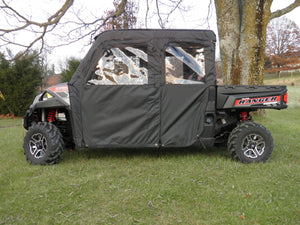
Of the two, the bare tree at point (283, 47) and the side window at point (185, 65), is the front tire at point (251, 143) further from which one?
the bare tree at point (283, 47)

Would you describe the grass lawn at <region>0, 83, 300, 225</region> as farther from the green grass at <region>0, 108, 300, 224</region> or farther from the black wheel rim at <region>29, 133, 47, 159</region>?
the black wheel rim at <region>29, 133, 47, 159</region>

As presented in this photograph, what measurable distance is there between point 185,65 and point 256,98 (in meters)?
1.29

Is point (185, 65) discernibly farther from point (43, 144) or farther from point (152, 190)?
point (43, 144)

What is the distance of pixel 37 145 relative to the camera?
13.7 ft

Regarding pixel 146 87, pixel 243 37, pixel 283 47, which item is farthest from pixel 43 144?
pixel 283 47

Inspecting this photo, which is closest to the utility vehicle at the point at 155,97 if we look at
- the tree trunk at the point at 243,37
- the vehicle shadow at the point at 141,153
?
the vehicle shadow at the point at 141,153

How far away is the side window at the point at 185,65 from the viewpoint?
3959 mm

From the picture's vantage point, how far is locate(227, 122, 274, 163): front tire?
3934 millimetres

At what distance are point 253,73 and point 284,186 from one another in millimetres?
4795

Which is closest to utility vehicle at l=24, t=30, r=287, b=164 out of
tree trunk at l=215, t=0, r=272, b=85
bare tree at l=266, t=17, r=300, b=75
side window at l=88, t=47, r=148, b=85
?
side window at l=88, t=47, r=148, b=85

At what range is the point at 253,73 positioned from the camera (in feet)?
23.5

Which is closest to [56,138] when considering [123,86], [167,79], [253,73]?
[123,86]

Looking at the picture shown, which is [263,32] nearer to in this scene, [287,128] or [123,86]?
[287,128]

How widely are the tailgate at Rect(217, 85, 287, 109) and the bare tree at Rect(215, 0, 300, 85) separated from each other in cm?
337
